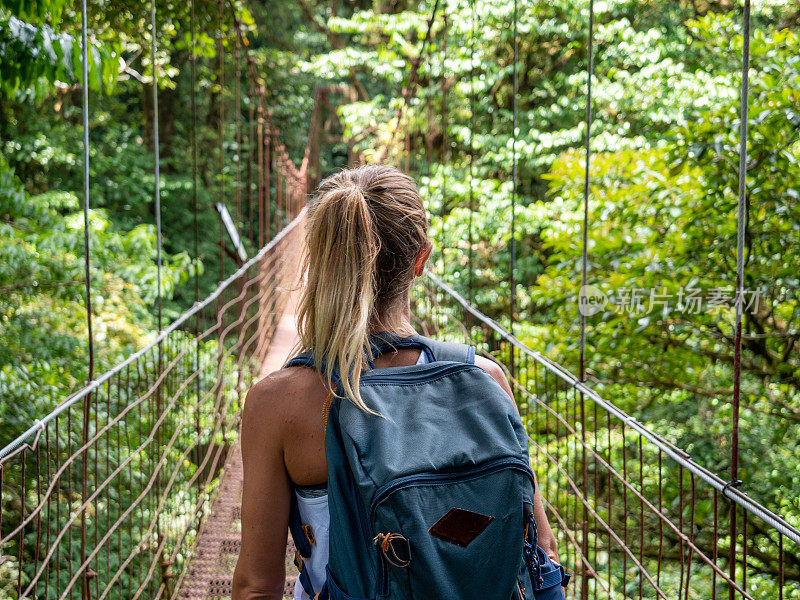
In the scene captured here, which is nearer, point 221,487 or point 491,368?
point 491,368

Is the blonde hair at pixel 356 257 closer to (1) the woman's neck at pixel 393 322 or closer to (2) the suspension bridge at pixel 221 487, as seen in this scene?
(1) the woman's neck at pixel 393 322

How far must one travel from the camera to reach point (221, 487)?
6.01ft

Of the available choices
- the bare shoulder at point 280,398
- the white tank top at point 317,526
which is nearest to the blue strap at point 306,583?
the white tank top at point 317,526

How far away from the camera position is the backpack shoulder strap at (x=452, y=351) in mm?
597

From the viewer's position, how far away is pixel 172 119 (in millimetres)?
8320

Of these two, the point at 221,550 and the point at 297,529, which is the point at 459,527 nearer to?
the point at 297,529

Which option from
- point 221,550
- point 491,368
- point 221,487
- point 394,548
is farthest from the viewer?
point 221,487

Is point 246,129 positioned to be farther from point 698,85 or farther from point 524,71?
point 698,85

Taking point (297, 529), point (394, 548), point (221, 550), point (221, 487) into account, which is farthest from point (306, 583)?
point (221, 487)

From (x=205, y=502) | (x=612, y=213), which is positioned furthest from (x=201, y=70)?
(x=205, y=502)

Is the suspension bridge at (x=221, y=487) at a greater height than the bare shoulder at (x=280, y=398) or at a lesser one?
lesser

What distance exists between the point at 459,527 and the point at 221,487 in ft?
4.66

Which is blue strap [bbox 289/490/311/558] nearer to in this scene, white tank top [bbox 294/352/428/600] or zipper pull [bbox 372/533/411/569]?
white tank top [bbox 294/352/428/600]

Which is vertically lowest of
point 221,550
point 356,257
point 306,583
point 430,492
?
point 221,550
